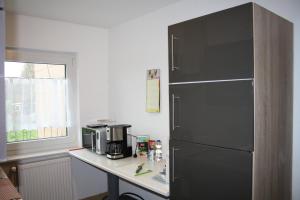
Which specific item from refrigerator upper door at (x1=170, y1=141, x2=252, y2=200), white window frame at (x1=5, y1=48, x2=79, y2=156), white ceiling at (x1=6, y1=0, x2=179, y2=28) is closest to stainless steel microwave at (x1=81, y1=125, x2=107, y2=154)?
white window frame at (x1=5, y1=48, x2=79, y2=156)

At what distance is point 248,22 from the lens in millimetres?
1391

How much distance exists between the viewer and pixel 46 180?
305 cm

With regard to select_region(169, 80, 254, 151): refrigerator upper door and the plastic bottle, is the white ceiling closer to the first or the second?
select_region(169, 80, 254, 151): refrigerator upper door

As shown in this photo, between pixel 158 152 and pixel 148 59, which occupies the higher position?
pixel 148 59

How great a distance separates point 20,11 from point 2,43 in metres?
0.69

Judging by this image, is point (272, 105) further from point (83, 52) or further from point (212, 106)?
point (83, 52)

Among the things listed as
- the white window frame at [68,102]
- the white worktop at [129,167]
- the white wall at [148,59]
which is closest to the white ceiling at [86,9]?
the white wall at [148,59]

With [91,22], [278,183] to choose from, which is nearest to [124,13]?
[91,22]

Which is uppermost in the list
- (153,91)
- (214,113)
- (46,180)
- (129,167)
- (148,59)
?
(148,59)

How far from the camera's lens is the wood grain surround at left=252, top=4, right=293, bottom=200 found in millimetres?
1432

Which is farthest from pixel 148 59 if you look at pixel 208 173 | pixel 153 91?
pixel 208 173

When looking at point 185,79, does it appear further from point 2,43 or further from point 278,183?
point 2,43

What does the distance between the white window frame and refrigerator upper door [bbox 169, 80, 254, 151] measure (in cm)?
209

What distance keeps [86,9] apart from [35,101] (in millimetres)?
1379
